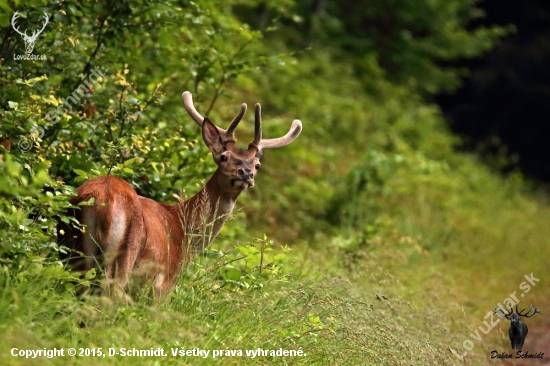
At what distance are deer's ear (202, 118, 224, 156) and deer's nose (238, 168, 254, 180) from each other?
1.01ft

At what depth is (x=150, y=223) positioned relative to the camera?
6.38m

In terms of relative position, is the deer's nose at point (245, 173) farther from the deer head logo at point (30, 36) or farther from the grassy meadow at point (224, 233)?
the deer head logo at point (30, 36)

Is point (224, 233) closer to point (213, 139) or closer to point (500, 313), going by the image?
point (213, 139)

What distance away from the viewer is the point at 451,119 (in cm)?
2511

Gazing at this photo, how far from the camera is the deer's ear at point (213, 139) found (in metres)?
7.28

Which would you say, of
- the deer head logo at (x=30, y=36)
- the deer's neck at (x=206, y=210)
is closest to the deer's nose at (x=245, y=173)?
the deer's neck at (x=206, y=210)

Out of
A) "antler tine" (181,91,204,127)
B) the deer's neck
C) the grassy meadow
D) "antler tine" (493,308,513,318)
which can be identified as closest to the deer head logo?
the grassy meadow

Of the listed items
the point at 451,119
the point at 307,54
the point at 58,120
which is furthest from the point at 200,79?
the point at 451,119

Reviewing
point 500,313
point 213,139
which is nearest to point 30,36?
point 213,139

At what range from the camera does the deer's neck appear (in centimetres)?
680

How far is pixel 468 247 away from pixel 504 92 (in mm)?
12000

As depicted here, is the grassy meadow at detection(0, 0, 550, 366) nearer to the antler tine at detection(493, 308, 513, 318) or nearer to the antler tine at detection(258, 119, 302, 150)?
the antler tine at detection(493, 308, 513, 318)

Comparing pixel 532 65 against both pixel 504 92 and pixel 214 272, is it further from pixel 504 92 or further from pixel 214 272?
pixel 214 272

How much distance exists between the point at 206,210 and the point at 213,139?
32.7 inches
